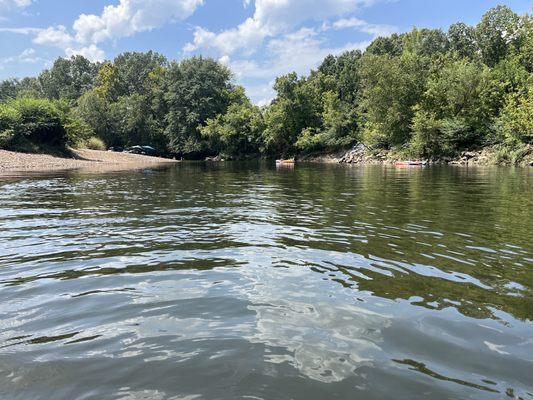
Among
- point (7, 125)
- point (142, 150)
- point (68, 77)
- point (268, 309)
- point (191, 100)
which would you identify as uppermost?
point (68, 77)

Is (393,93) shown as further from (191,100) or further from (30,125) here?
(30,125)

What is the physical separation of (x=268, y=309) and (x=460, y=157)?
51659 millimetres

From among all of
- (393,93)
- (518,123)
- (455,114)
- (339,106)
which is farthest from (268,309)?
(339,106)

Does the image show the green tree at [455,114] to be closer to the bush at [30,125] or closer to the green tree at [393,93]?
the green tree at [393,93]

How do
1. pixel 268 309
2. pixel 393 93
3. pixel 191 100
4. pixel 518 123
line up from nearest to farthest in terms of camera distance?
1. pixel 268 309
2. pixel 518 123
3. pixel 393 93
4. pixel 191 100

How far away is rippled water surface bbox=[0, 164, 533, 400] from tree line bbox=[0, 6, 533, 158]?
139 ft

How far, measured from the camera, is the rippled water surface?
3.56 metres

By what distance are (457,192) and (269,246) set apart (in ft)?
39.5

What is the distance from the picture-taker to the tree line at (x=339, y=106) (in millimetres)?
52094

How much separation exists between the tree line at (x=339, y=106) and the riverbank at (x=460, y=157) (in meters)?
1.30

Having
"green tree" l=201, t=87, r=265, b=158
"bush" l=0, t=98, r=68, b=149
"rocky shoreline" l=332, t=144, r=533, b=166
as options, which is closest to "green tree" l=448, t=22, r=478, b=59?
"rocky shoreline" l=332, t=144, r=533, b=166

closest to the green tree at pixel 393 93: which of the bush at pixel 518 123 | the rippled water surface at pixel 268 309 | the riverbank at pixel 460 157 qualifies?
the riverbank at pixel 460 157

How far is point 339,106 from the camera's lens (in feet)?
249

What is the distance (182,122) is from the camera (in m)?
85.1
